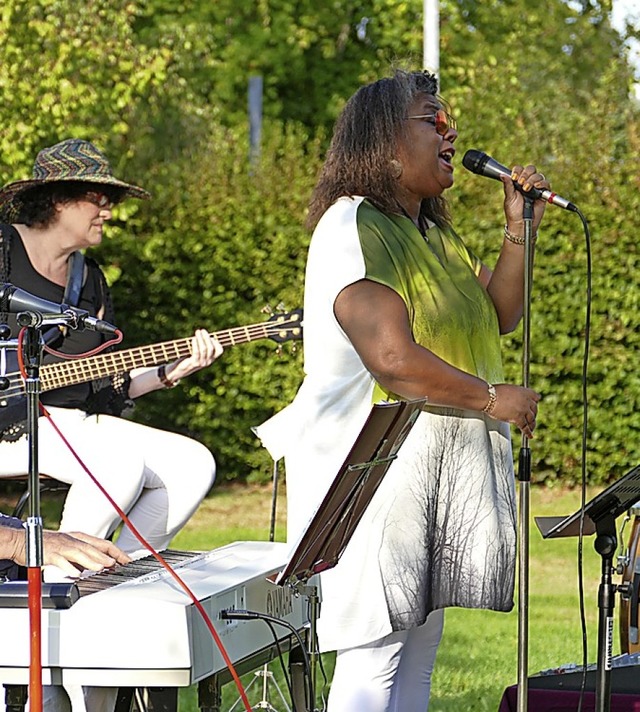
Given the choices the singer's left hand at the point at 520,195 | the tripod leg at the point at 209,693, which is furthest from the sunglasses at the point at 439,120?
the tripod leg at the point at 209,693

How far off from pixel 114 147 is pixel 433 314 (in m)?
8.71

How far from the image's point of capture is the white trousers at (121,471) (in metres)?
5.24

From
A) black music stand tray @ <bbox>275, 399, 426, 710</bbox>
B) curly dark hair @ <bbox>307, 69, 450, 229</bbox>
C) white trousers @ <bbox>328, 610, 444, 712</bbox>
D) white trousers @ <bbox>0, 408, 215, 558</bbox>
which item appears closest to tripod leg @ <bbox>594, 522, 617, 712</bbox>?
white trousers @ <bbox>328, 610, 444, 712</bbox>

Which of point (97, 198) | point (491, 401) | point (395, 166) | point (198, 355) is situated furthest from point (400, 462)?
point (97, 198)

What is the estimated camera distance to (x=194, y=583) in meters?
2.86

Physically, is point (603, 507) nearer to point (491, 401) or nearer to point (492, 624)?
point (491, 401)

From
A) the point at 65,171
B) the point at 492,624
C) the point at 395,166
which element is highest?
the point at 65,171

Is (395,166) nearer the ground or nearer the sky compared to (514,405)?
nearer the sky

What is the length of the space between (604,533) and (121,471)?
2.40m

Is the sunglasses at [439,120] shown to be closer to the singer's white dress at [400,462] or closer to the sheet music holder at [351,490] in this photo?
the singer's white dress at [400,462]

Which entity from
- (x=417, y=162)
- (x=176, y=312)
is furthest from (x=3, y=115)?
(x=417, y=162)

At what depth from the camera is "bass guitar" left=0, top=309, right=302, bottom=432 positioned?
5.30 meters

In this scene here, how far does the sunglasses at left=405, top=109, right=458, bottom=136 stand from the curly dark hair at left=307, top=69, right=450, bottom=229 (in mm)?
53

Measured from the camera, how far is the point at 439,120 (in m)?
3.69
